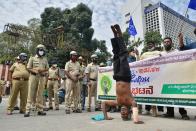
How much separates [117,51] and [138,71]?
1768 mm

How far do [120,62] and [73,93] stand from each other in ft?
12.3

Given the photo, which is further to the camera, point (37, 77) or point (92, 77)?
point (92, 77)

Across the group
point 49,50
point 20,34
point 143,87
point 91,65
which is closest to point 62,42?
point 49,50

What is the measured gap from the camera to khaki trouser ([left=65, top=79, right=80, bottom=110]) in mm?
9656

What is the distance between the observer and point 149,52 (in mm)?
8188

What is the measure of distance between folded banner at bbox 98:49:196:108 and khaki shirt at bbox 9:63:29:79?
3.56 metres

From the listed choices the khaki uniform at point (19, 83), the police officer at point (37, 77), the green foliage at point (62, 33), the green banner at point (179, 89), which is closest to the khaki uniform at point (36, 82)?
the police officer at point (37, 77)

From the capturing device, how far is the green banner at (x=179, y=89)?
655 centimetres

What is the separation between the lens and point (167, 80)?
7254 mm

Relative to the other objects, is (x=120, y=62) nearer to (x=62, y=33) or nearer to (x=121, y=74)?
(x=121, y=74)

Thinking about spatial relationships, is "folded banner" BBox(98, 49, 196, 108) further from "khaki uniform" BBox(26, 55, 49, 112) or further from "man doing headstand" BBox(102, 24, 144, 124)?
"khaki uniform" BBox(26, 55, 49, 112)

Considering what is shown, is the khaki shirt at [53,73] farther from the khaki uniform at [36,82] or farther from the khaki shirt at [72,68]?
the khaki uniform at [36,82]

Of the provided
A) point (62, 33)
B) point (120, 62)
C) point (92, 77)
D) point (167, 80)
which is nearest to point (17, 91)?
point (92, 77)

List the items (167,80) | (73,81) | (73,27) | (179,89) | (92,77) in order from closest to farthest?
(179,89) → (167,80) → (73,81) → (92,77) → (73,27)
